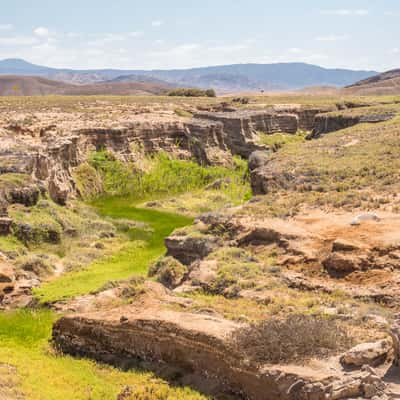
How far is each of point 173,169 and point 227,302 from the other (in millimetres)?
34374

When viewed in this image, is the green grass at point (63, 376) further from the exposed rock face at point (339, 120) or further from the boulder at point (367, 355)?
the exposed rock face at point (339, 120)

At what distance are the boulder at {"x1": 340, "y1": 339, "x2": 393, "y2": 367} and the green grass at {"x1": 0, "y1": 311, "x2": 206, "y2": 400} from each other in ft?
12.2

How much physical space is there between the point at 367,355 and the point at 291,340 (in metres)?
1.71

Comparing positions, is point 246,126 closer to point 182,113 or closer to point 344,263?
point 182,113

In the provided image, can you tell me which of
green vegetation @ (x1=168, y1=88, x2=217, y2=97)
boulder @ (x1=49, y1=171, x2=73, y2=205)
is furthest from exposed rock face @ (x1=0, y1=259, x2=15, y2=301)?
green vegetation @ (x1=168, y1=88, x2=217, y2=97)

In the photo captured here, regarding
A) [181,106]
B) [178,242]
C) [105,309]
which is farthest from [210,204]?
[181,106]

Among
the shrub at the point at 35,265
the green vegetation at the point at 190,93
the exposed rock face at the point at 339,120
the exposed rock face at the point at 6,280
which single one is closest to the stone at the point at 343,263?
the exposed rock face at the point at 6,280

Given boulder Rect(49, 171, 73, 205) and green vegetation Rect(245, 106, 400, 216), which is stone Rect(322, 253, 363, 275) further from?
boulder Rect(49, 171, 73, 205)

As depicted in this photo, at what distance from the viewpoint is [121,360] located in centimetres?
1580

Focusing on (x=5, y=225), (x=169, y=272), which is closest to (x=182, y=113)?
(x=5, y=225)

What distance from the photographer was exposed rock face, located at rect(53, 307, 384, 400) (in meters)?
11.1

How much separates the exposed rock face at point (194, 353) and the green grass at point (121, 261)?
5.20 metres

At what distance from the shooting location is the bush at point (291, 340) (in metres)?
12.3

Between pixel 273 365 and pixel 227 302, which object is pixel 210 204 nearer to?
pixel 227 302
